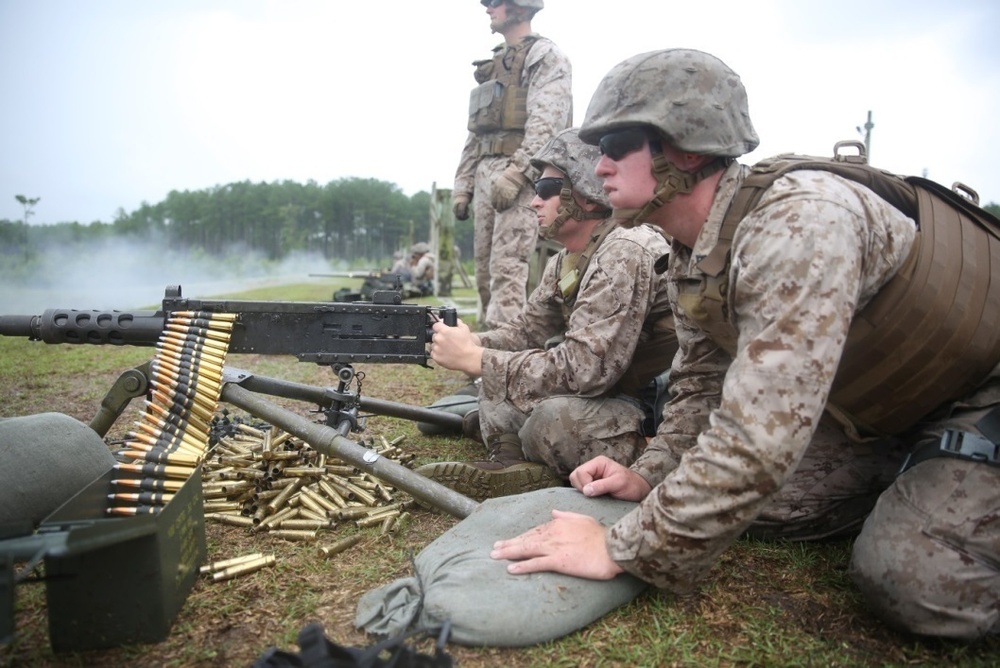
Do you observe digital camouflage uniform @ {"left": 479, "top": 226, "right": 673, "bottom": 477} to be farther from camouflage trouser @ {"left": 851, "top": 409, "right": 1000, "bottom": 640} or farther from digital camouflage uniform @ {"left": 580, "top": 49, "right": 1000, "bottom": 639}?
camouflage trouser @ {"left": 851, "top": 409, "right": 1000, "bottom": 640}

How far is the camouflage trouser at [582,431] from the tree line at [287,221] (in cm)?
1884

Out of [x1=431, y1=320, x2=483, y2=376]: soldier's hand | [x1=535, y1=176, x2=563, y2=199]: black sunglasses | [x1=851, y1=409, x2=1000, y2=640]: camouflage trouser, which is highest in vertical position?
[x1=535, y1=176, x2=563, y2=199]: black sunglasses

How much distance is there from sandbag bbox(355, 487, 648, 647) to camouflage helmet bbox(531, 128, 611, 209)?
2392mm

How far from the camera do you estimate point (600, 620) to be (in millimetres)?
2590

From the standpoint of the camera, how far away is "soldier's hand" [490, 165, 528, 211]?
7109mm

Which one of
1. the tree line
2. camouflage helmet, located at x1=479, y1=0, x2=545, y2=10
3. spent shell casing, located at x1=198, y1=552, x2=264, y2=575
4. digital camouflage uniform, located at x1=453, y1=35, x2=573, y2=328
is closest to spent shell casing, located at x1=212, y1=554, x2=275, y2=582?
spent shell casing, located at x1=198, y1=552, x2=264, y2=575

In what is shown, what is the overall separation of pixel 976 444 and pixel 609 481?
53.9 inches

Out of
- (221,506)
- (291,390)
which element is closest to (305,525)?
(221,506)

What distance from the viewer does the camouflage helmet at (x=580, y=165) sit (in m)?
4.44

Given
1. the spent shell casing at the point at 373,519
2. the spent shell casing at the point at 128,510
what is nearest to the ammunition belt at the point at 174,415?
the spent shell casing at the point at 128,510

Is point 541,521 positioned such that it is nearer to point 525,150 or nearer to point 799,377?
point 799,377

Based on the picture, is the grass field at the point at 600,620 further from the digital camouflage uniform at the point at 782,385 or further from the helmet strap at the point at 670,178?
the helmet strap at the point at 670,178

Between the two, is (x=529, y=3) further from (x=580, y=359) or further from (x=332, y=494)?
(x=332, y=494)

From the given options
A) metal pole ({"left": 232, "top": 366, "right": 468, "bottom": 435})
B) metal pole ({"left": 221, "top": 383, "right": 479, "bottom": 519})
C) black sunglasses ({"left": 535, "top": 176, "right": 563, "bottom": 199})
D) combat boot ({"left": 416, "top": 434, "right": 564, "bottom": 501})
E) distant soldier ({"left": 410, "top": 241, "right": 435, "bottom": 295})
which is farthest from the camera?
distant soldier ({"left": 410, "top": 241, "right": 435, "bottom": 295})
